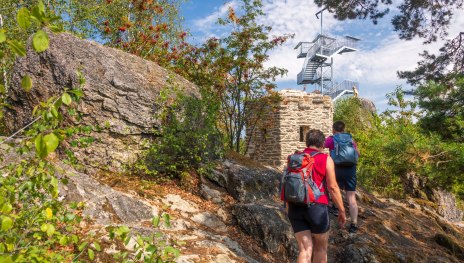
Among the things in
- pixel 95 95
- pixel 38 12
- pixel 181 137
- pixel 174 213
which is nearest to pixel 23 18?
pixel 38 12

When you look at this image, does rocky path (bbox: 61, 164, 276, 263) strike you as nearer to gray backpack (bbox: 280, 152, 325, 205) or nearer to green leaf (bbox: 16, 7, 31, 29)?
gray backpack (bbox: 280, 152, 325, 205)

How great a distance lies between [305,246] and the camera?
12.3 ft

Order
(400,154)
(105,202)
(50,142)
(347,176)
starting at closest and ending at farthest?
1. (50,142)
2. (105,202)
3. (347,176)
4. (400,154)

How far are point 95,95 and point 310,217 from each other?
188 inches

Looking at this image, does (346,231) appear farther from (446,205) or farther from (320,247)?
(446,205)

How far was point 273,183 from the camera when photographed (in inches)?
291

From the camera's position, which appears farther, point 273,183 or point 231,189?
point 273,183

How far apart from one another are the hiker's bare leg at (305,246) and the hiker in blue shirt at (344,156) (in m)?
2.06

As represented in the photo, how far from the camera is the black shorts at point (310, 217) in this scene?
145 inches

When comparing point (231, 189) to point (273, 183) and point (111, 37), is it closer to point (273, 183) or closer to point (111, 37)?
point (273, 183)

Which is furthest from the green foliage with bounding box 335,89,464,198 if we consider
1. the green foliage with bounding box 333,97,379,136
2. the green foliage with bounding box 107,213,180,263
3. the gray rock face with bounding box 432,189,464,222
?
the green foliage with bounding box 107,213,180,263

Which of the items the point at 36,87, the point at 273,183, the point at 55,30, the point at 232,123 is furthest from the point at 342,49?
the point at 55,30

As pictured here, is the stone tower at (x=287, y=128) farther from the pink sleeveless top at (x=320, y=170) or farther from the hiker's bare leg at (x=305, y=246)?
the hiker's bare leg at (x=305, y=246)

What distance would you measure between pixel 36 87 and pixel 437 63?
350 inches
